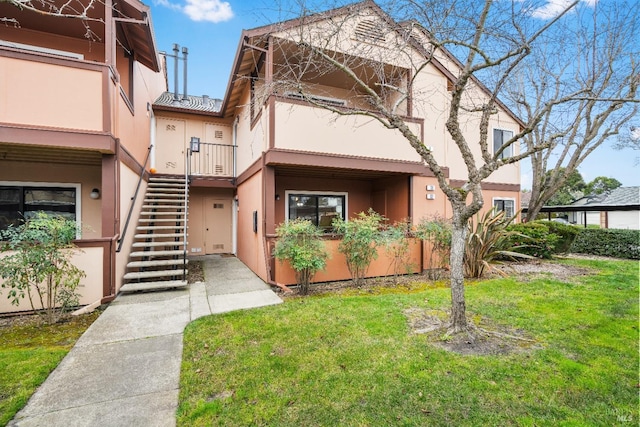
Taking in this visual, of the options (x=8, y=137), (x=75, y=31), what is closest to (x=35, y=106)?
(x=8, y=137)

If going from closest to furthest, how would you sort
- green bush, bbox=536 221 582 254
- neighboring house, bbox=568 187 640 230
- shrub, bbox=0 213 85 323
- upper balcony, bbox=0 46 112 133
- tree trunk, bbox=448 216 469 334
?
tree trunk, bbox=448 216 469 334
shrub, bbox=0 213 85 323
upper balcony, bbox=0 46 112 133
green bush, bbox=536 221 582 254
neighboring house, bbox=568 187 640 230

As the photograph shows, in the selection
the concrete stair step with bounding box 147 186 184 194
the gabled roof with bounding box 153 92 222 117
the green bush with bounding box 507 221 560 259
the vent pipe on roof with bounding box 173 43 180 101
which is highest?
the vent pipe on roof with bounding box 173 43 180 101

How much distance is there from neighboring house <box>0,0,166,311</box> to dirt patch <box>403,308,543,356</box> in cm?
586

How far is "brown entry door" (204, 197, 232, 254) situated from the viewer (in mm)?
11891

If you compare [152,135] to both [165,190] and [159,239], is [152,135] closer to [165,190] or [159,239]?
[165,190]

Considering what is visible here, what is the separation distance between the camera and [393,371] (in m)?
3.22

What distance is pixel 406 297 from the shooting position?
5961mm

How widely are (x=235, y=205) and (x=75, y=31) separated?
6.73 meters

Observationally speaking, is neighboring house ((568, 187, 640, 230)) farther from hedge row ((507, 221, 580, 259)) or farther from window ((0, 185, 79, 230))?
window ((0, 185, 79, 230))

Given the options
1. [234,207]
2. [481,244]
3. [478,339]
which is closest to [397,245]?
[481,244]

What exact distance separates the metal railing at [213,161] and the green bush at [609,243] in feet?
50.8

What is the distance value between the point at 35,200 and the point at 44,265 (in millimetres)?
4459

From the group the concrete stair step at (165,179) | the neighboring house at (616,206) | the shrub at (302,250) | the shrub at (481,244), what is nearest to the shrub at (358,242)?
the shrub at (302,250)

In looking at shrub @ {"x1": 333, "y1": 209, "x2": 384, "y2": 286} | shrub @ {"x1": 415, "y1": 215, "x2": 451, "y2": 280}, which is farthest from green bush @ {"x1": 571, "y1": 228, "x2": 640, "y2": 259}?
shrub @ {"x1": 333, "y1": 209, "x2": 384, "y2": 286}
